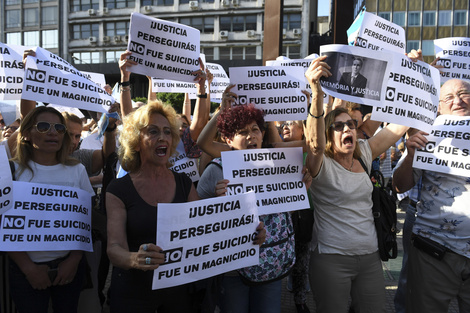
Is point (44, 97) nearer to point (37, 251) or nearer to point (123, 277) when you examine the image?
point (37, 251)

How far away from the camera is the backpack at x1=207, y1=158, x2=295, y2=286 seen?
8.53 ft

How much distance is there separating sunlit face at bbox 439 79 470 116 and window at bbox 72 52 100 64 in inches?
1930

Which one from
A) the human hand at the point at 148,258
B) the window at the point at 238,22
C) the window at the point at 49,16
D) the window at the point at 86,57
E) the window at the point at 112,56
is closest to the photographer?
the human hand at the point at 148,258

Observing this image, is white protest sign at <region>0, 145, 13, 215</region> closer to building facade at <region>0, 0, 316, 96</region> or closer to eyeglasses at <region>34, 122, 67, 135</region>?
eyeglasses at <region>34, 122, 67, 135</region>

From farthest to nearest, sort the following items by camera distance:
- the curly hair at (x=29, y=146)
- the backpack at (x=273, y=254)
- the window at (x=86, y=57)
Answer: the window at (x=86, y=57) < the curly hair at (x=29, y=146) < the backpack at (x=273, y=254)

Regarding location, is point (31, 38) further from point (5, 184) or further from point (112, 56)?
point (5, 184)

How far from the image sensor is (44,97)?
3.57 metres

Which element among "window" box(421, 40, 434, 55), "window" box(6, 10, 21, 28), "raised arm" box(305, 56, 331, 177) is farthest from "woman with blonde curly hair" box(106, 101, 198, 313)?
"window" box(6, 10, 21, 28)

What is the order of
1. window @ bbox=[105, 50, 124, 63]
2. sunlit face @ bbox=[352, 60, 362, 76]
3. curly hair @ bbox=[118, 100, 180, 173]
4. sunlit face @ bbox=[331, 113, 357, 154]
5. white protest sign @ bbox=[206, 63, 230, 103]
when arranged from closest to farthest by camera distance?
curly hair @ bbox=[118, 100, 180, 173] < sunlit face @ bbox=[331, 113, 357, 154] < sunlit face @ bbox=[352, 60, 362, 76] < white protest sign @ bbox=[206, 63, 230, 103] < window @ bbox=[105, 50, 124, 63]

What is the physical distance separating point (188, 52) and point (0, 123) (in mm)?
3282

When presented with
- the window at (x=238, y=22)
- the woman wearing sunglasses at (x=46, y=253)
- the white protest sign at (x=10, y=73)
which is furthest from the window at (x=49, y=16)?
the woman wearing sunglasses at (x=46, y=253)

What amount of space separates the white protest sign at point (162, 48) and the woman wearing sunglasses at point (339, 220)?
1569mm

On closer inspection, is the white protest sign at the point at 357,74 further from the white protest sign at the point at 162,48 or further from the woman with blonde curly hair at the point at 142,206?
the white protest sign at the point at 162,48

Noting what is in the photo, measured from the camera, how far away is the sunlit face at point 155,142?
94.7 inches
